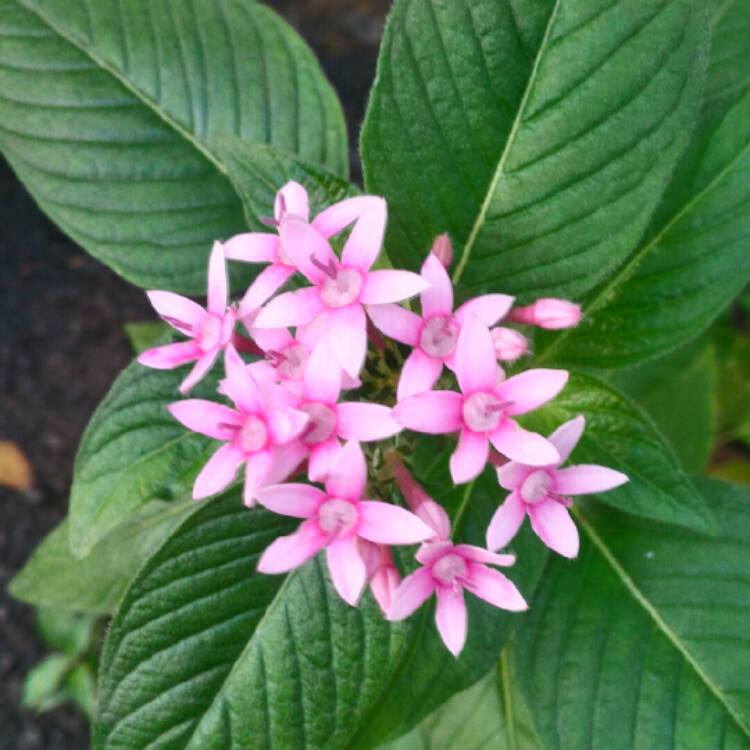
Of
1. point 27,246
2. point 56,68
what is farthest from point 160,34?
point 27,246

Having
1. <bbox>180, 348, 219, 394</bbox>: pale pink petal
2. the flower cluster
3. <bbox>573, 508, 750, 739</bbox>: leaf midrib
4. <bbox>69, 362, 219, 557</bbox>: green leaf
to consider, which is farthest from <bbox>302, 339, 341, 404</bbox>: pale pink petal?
<bbox>573, 508, 750, 739</bbox>: leaf midrib

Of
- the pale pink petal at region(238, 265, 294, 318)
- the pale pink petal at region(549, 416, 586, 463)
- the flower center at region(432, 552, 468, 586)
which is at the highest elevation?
the pale pink petal at region(238, 265, 294, 318)

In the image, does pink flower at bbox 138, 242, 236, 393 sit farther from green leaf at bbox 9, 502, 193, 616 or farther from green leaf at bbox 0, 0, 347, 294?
green leaf at bbox 9, 502, 193, 616

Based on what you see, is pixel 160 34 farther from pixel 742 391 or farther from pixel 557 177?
pixel 742 391

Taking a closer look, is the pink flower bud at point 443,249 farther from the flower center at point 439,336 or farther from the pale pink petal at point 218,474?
the pale pink petal at point 218,474

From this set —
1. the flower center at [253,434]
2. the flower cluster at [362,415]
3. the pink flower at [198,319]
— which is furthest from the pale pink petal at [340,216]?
the flower center at [253,434]

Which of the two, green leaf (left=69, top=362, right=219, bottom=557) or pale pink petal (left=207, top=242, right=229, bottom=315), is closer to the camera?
pale pink petal (left=207, top=242, right=229, bottom=315)

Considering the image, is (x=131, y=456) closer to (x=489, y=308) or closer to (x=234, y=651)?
(x=234, y=651)
